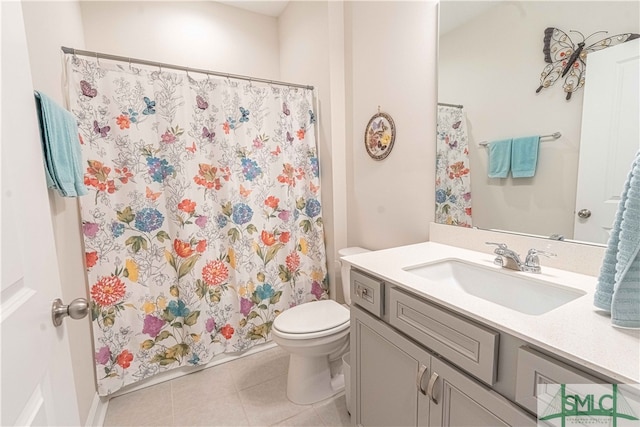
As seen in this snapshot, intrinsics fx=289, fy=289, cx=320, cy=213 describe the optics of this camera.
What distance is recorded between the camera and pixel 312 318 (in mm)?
1633

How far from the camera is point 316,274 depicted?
88.4 inches

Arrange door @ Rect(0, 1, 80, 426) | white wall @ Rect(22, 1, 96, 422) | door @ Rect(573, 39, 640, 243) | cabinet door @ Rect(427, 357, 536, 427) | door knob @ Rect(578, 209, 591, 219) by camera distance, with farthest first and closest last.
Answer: white wall @ Rect(22, 1, 96, 422)
door knob @ Rect(578, 209, 591, 219)
door @ Rect(573, 39, 640, 243)
cabinet door @ Rect(427, 357, 536, 427)
door @ Rect(0, 1, 80, 426)

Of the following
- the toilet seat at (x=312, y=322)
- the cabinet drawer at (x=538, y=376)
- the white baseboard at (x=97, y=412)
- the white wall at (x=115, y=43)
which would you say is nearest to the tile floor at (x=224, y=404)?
the white baseboard at (x=97, y=412)

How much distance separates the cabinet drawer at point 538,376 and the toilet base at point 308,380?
1.13 meters

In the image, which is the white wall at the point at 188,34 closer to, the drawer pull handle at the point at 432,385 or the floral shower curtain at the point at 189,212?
the floral shower curtain at the point at 189,212

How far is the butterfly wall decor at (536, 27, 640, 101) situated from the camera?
98 centimetres

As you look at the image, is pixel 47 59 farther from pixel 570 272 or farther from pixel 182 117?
pixel 570 272

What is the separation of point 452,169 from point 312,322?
1.11 m

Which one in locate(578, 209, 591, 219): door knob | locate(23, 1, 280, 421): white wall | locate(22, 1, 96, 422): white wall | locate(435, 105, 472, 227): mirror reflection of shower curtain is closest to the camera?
locate(578, 209, 591, 219): door knob

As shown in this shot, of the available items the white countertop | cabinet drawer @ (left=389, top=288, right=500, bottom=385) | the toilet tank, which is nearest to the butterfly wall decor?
the white countertop

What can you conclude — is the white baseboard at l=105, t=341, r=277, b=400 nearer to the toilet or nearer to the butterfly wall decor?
the toilet

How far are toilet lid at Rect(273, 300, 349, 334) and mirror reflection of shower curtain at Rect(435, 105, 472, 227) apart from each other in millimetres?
770

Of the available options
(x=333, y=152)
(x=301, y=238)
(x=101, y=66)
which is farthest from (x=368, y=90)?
(x=101, y=66)

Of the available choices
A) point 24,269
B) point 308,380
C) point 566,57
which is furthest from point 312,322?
point 566,57
